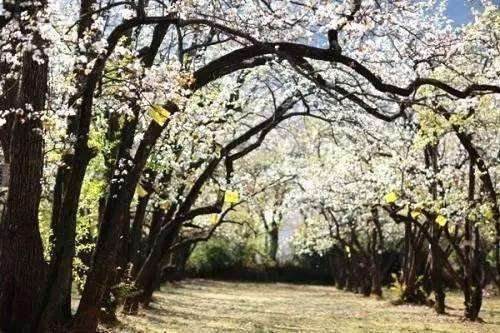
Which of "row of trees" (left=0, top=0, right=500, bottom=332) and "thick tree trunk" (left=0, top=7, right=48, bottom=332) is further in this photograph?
"thick tree trunk" (left=0, top=7, right=48, bottom=332)

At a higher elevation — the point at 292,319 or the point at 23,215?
the point at 23,215

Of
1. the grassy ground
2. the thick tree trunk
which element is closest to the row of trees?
the thick tree trunk

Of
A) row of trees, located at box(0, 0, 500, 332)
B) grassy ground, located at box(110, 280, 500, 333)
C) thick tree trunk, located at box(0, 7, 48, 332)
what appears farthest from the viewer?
grassy ground, located at box(110, 280, 500, 333)

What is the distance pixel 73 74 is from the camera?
10.6 meters

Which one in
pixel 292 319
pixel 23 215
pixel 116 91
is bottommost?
pixel 292 319

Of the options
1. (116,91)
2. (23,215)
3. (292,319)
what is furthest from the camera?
(292,319)

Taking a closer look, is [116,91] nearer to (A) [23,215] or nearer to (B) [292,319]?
(A) [23,215]

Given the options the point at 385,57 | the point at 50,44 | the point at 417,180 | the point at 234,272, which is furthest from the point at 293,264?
the point at 50,44

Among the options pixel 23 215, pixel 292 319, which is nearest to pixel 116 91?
pixel 23 215

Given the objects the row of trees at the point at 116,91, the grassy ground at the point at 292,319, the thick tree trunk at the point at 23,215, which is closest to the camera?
the row of trees at the point at 116,91

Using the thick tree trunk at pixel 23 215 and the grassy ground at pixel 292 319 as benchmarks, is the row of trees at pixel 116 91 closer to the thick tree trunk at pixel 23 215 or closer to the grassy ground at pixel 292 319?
the thick tree trunk at pixel 23 215

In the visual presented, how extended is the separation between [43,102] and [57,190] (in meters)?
2.17

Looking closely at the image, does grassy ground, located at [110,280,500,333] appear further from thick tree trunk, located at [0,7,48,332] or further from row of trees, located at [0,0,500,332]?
thick tree trunk, located at [0,7,48,332]

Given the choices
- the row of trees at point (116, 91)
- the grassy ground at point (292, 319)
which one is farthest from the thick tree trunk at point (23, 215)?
the grassy ground at point (292, 319)
